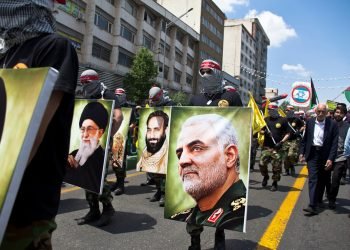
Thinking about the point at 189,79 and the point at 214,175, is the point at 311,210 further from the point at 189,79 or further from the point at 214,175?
the point at 189,79

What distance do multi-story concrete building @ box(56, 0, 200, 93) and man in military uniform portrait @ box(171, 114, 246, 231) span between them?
24.2 m

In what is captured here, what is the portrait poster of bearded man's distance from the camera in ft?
21.6

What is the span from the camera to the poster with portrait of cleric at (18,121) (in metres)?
1.20

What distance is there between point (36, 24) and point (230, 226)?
2.42 m

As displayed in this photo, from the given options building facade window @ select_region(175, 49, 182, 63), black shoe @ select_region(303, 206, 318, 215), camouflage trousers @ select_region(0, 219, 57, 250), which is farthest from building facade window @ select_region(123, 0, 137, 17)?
camouflage trousers @ select_region(0, 219, 57, 250)

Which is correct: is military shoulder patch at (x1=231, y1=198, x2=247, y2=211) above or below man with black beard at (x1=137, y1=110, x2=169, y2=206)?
below

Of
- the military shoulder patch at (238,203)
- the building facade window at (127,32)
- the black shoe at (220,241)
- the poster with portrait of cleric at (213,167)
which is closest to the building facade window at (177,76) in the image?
the building facade window at (127,32)

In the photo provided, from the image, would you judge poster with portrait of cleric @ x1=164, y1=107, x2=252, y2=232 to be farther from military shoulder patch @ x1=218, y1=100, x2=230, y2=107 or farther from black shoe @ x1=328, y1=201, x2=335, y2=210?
black shoe @ x1=328, y1=201, x2=335, y2=210

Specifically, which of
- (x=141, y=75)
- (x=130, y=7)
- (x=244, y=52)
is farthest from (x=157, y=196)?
(x=244, y=52)

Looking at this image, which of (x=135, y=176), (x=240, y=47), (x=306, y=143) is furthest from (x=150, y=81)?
(x=240, y=47)

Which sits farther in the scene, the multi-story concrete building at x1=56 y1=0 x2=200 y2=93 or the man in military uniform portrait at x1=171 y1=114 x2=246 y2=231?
the multi-story concrete building at x1=56 y1=0 x2=200 y2=93

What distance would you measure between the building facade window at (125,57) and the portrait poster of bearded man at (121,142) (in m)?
29.1

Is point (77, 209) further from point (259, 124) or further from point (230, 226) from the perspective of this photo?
point (259, 124)

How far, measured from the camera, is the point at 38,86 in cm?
127
